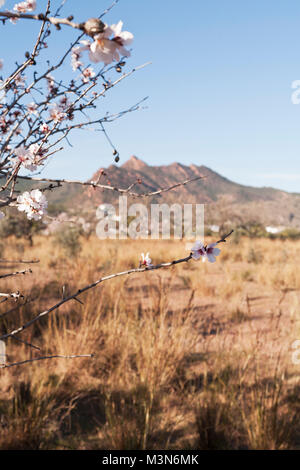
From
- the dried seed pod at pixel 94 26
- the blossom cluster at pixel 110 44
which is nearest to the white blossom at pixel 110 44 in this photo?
the blossom cluster at pixel 110 44

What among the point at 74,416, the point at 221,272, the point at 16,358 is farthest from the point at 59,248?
the point at 74,416

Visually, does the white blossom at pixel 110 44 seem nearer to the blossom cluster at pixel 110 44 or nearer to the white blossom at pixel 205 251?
the blossom cluster at pixel 110 44

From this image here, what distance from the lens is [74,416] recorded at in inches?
109

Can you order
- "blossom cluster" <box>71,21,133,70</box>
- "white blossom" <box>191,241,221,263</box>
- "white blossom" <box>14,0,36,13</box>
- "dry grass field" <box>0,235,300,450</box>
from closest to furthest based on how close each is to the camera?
"blossom cluster" <box>71,21,133,70</box>, "white blossom" <box>191,241,221,263</box>, "white blossom" <box>14,0,36,13</box>, "dry grass field" <box>0,235,300,450</box>

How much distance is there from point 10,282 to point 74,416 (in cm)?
301

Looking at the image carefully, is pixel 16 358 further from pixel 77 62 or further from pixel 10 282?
pixel 77 62

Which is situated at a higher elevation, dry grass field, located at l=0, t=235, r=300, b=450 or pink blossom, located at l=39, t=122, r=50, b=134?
pink blossom, located at l=39, t=122, r=50, b=134

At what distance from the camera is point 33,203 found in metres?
1.47

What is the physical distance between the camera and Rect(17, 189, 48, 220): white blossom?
1448mm

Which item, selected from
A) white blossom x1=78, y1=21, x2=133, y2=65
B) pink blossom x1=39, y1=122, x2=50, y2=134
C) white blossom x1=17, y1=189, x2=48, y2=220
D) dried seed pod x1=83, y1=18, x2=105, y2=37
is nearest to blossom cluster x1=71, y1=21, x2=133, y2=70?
white blossom x1=78, y1=21, x2=133, y2=65

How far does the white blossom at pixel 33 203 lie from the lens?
4.75 feet

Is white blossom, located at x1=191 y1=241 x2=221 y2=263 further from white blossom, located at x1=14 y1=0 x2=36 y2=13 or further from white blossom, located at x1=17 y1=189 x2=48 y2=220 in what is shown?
white blossom, located at x1=14 y1=0 x2=36 y2=13

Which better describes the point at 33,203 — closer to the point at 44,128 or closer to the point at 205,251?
the point at 44,128

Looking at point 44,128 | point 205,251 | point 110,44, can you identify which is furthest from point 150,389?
point 110,44
